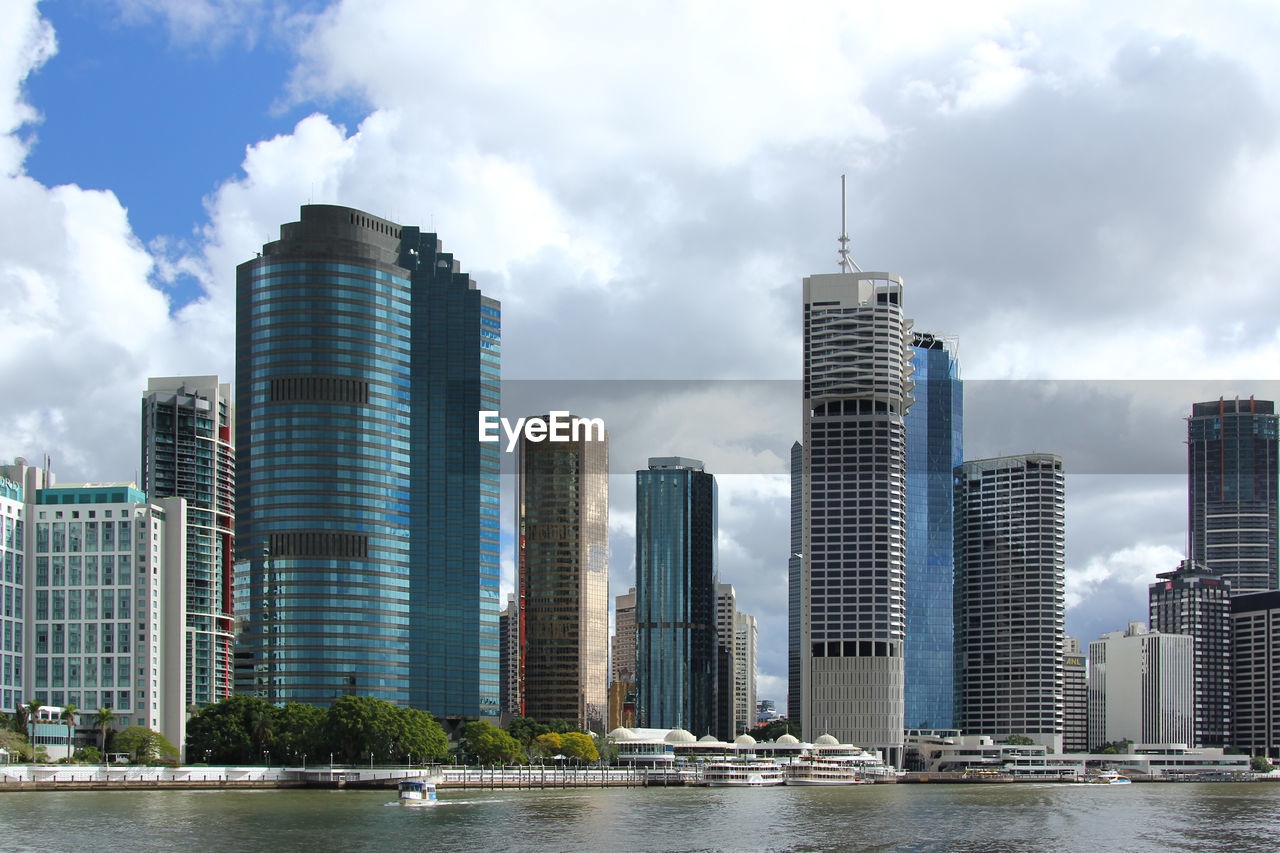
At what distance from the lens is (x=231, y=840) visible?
14038cm

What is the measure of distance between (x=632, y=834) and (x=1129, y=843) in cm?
4725

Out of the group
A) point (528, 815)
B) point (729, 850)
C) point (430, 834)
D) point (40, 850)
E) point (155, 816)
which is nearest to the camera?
point (40, 850)

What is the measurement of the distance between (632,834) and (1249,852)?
5592 centimetres

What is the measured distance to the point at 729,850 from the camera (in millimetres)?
139750

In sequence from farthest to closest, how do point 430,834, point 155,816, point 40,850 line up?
1. point 155,816
2. point 430,834
3. point 40,850

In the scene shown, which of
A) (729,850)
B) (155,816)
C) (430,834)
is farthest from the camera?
(155,816)

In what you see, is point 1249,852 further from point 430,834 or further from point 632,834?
point 430,834

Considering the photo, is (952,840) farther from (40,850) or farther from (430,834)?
(40,850)

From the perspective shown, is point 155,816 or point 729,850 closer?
point 729,850

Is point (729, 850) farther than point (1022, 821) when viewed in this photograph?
No

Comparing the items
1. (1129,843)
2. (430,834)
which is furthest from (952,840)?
(430,834)

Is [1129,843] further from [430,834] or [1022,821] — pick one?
[430,834]

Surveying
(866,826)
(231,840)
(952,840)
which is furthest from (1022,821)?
(231,840)

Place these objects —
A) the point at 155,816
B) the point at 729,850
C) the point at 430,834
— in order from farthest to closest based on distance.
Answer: the point at 155,816 < the point at 430,834 < the point at 729,850
